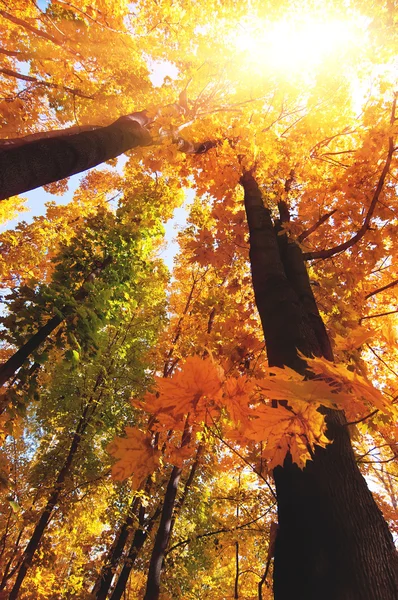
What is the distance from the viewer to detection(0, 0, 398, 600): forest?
3.66 feet

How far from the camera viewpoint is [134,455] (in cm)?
133

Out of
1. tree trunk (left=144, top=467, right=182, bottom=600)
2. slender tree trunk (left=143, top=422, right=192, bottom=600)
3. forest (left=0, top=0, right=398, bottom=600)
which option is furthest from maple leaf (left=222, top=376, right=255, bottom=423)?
tree trunk (left=144, top=467, right=182, bottom=600)

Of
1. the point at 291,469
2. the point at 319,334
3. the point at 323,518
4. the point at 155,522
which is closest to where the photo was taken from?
the point at 323,518

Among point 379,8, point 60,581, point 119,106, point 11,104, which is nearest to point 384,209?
point 379,8

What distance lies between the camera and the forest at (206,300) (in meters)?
1.12

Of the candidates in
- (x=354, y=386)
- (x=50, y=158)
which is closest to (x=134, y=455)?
(x=354, y=386)

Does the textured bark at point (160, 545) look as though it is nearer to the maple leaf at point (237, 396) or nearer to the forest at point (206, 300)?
the forest at point (206, 300)

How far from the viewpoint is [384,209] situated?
2863 mm

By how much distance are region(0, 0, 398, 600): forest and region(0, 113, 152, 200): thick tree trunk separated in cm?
1

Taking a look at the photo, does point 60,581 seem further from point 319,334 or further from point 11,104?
point 11,104

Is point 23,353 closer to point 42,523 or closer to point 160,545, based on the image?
point 42,523

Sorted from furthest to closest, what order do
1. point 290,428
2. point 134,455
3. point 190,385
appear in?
point 134,455
point 190,385
point 290,428

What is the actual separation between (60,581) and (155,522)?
343cm

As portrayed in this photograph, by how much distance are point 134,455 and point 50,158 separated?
166 centimetres
